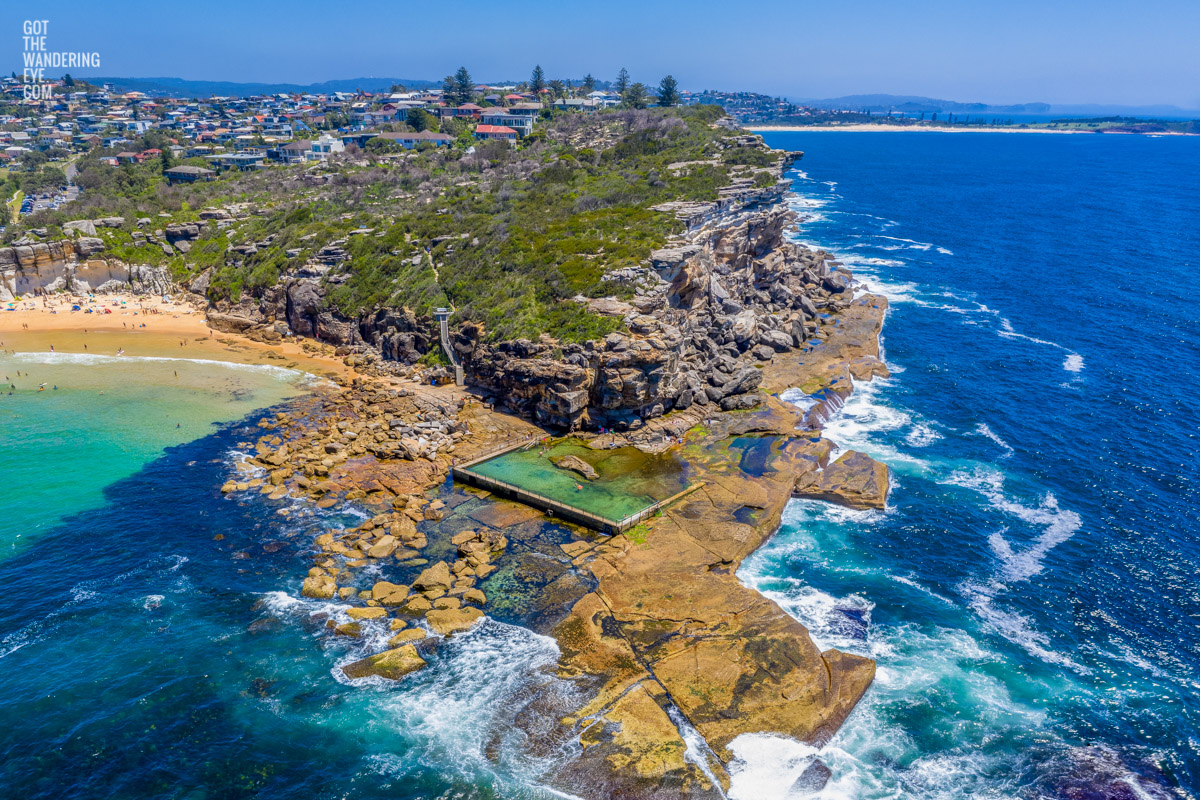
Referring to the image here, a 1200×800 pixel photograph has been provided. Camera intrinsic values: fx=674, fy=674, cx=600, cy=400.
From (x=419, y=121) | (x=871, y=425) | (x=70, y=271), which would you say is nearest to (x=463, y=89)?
(x=419, y=121)

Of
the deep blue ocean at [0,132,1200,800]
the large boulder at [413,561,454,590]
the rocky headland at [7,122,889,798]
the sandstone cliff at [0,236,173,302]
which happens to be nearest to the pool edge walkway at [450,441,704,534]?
the rocky headland at [7,122,889,798]

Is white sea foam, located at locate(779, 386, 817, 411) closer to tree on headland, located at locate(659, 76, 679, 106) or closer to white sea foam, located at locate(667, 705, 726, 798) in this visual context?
white sea foam, located at locate(667, 705, 726, 798)

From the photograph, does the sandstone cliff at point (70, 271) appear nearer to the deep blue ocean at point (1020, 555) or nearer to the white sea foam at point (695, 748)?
the deep blue ocean at point (1020, 555)

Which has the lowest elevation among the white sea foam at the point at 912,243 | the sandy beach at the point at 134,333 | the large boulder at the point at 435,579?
the large boulder at the point at 435,579

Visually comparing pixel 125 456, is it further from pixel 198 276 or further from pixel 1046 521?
pixel 1046 521

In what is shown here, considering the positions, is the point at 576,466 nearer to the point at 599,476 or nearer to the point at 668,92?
the point at 599,476

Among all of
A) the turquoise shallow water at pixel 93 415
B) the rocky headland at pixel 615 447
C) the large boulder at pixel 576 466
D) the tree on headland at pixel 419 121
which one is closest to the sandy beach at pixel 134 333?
the turquoise shallow water at pixel 93 415

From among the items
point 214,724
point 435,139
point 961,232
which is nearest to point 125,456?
point 214,724
